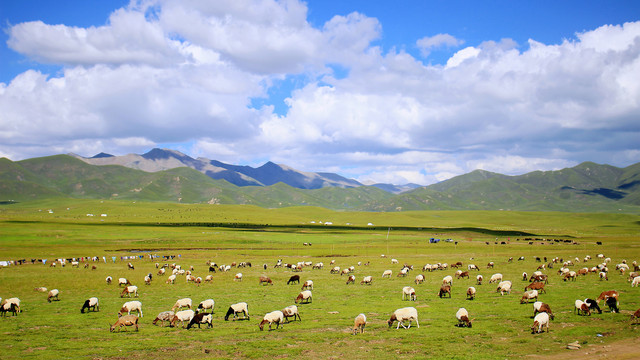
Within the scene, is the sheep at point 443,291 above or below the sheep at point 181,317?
above

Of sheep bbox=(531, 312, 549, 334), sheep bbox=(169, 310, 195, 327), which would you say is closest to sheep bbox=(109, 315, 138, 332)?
sheep bbox=(169, 310, 195, 327)

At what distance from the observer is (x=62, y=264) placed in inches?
2330

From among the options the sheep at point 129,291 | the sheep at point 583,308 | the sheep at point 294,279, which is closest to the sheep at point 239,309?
the sheep at point 129,291

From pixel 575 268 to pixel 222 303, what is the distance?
44.4 meters

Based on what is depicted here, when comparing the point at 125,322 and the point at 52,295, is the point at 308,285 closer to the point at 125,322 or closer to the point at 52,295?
the point at 125,322

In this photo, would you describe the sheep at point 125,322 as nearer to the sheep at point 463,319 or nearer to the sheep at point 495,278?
the sheep at point 463,319

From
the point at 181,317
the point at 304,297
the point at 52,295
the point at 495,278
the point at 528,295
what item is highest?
the point at 528,295

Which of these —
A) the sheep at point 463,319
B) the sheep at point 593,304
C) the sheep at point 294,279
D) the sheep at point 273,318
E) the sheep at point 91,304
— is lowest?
the sheep at point 294,279

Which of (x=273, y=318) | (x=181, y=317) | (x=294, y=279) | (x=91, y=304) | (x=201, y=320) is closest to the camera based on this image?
(x=273, y=318)

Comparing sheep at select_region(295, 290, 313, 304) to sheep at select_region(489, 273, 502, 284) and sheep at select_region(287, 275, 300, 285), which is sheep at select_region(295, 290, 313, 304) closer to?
sheep at select_region(287, 275, 300, 285)

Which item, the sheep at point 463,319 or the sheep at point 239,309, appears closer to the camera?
the sheep at point 463,319

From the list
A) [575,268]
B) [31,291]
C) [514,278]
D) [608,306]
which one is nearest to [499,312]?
[608,306]

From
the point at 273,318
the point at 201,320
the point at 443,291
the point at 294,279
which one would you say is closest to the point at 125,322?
the point at 201,320

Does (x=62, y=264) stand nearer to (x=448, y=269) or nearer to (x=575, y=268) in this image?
(x=448, y=269)
